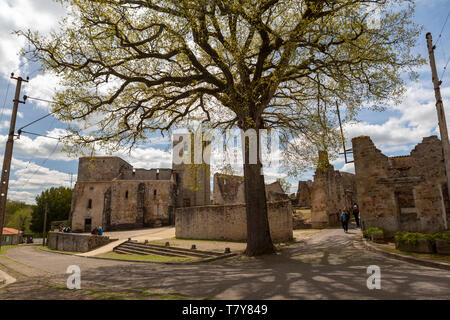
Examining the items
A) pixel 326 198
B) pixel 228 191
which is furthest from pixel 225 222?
pixel 228 191

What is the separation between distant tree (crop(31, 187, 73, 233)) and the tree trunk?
49417mm

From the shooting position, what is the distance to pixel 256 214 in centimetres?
1089

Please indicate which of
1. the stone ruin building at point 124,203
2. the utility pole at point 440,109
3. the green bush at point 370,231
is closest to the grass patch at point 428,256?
the utility pole at point 440,109

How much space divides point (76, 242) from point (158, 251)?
36.7 ft

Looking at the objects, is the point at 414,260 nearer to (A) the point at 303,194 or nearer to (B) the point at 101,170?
(A) the point at 303,194

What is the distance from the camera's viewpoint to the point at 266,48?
34.5ft

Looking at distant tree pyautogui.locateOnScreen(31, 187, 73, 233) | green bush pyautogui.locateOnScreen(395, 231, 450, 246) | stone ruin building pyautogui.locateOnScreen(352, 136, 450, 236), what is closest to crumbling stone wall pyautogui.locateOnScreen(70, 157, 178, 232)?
distant tree pyautogui.locateOnScreen(31, 187, 73, 233)

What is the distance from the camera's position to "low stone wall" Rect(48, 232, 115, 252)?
20.7m

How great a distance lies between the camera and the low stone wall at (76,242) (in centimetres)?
2066

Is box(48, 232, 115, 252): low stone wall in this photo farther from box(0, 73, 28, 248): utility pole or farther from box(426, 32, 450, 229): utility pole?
box(426, 32, 450, 229): utility pole

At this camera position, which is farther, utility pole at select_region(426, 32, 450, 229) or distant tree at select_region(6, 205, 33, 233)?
distant tree at select_region(6, 205, 33, 233)

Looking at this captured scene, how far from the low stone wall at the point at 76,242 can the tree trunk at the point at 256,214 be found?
15127 mm

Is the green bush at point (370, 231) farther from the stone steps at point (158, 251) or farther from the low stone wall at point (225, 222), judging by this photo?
the stone steps at point (158, 251)
